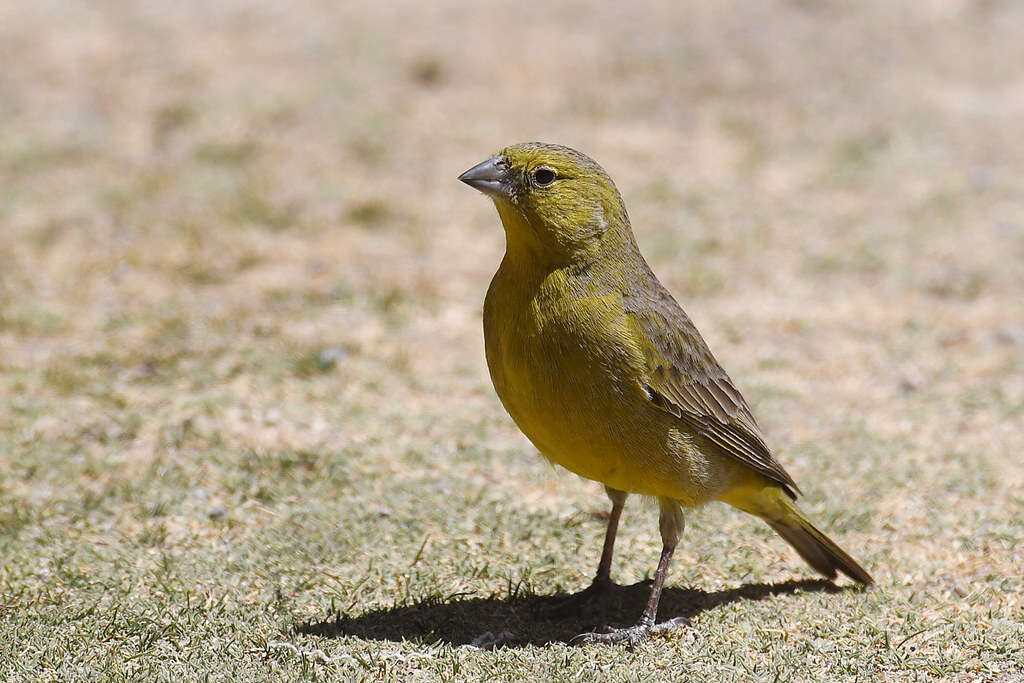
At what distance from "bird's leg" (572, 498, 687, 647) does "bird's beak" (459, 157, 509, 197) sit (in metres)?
1.32

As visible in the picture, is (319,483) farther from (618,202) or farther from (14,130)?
(14,130)

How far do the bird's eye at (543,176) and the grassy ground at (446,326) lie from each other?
5.36ft

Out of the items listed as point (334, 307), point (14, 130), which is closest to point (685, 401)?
point (334, 307)

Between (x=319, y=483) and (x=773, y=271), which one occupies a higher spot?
(x=773, y=271)

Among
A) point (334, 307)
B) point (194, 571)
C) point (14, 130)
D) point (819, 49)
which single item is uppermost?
point (819, 49)

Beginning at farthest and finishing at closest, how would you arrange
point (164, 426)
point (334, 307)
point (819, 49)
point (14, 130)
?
point (819, 49) < point (14, 130) < point (334, 307) < point (164, 426)

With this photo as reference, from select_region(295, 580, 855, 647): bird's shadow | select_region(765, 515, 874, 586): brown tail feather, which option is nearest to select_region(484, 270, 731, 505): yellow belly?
select_region(295, 580, 855, 647): bird's shadow

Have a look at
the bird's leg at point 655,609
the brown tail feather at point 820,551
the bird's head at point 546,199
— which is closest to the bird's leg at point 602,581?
the bird's leg at point 655,609

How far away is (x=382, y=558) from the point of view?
5000 millimetres

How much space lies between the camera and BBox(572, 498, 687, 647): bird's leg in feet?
14.5

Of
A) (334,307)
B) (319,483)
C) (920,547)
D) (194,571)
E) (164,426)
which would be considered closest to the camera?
(194,571)

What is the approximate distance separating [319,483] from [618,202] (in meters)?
2.07

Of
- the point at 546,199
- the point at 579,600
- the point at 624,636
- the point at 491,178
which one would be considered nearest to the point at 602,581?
the point at 579,600

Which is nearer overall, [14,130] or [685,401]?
[685,401]
